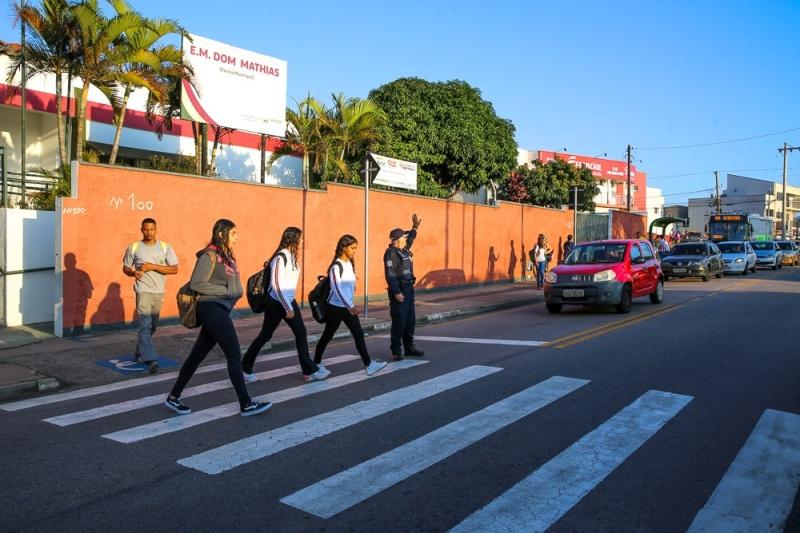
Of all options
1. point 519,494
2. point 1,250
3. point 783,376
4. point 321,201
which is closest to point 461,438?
point 519,494

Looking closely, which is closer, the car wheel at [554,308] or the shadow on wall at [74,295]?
the shadow on wall at [74,295]

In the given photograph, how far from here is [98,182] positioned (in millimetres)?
11016

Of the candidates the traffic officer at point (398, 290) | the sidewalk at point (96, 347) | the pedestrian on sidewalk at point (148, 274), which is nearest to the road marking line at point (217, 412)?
the traffic officer at point (398, 290)

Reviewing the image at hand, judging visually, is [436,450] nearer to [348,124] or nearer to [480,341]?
[480,341]

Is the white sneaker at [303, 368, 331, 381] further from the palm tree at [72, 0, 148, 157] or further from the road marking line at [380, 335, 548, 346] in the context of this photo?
the palm tree at [72, 0, 148, 157]

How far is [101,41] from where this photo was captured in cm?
1322

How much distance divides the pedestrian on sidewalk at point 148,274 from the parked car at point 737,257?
26.3 m

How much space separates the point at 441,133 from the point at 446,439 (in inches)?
861

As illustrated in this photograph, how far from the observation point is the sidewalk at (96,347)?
771 cm

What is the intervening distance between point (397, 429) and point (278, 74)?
1143cm

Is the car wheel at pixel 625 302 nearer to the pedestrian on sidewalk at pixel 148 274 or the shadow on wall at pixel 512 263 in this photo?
the pedestrian on sidewalk at pixel 148 274

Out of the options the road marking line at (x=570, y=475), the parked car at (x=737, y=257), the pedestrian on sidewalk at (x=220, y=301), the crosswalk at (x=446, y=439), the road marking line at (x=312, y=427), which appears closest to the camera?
the road marking line at (x=570, y=475)

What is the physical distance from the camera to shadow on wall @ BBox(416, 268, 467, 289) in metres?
19.1

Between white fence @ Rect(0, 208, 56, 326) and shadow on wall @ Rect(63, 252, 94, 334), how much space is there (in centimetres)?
125
